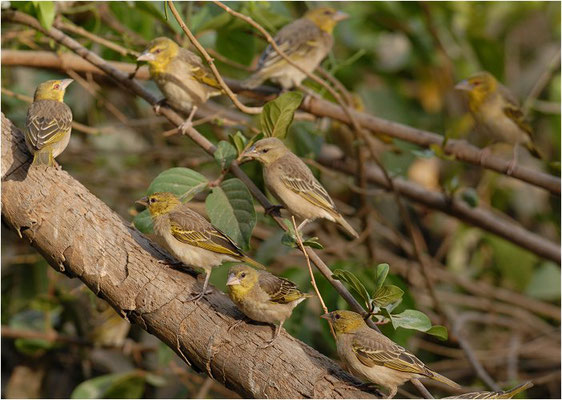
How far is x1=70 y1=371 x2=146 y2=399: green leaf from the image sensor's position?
4457 mm

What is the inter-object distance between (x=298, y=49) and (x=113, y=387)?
2454 mm

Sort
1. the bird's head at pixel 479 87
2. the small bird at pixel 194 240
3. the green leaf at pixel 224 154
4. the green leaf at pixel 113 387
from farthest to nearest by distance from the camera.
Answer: the bird's head at pixel 479 87 → the green leaf at pixel 113 387 → the green leaf at pixel 224 154 → the small bird at pixel 194 240

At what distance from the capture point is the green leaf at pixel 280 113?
3246mm

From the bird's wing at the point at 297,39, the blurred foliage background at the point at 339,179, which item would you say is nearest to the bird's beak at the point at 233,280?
the blurred foliage background at the point at 339,179

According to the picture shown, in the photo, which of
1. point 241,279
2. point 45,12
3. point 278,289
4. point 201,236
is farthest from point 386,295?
point 45,12

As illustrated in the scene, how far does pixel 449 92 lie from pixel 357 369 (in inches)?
208

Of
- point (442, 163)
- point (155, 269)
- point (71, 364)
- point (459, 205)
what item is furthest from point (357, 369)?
point (442, 163)

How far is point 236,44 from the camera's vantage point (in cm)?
484

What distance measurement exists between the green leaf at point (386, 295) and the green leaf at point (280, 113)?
95 centimetres

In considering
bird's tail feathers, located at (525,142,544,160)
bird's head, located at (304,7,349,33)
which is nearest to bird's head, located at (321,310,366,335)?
bird's tail feathers, located at (525,142,544,160)

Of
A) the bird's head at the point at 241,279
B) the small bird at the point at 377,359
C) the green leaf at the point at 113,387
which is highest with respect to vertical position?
the bird's head at the point at 241,279

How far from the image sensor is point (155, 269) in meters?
2.98

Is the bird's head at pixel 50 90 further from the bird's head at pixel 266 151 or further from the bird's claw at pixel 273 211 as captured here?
the bird's claw at pixel 273 211

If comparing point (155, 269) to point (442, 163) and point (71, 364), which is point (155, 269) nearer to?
point (71, 364)
